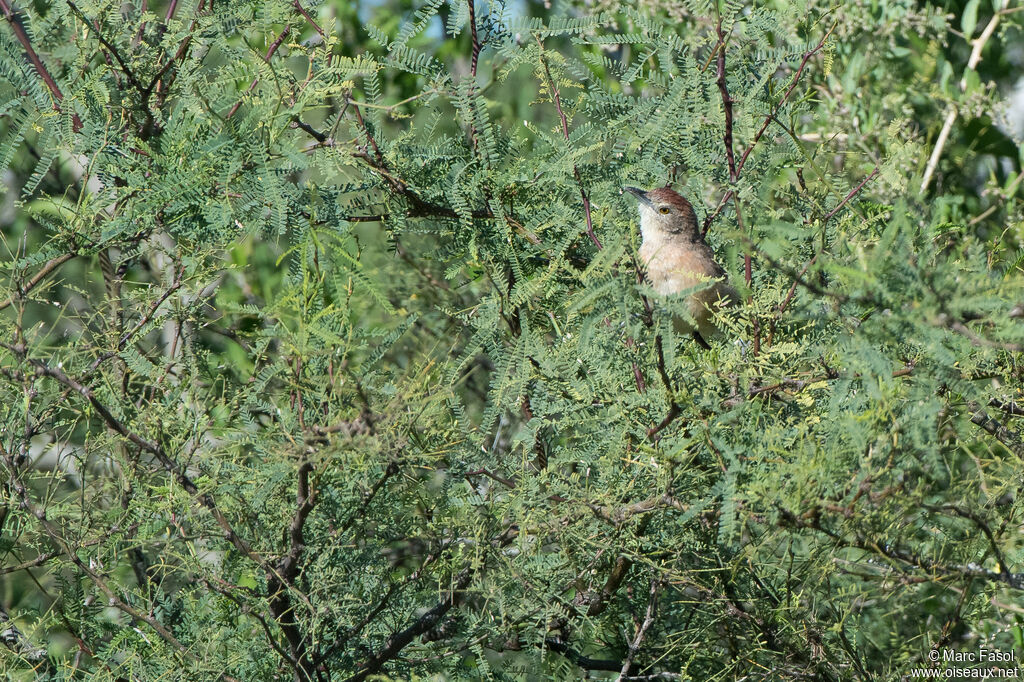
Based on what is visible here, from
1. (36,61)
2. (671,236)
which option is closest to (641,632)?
(36,61)

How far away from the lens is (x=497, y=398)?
2.56 meters

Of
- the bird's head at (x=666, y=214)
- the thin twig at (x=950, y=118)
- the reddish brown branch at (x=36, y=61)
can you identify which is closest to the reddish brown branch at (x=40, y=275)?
the reddish brown branch at (x=36, y=61)

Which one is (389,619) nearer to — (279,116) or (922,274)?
(279,116)

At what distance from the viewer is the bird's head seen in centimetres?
508

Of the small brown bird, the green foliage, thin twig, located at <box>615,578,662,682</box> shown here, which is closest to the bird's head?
the small brown bird

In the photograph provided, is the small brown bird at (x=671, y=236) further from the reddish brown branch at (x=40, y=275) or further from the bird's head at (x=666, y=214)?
the reddish brown branch at (x=40, y=275)

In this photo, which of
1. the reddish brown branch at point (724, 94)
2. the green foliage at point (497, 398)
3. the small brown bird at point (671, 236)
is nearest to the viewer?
the green foliage at point (497, 398)

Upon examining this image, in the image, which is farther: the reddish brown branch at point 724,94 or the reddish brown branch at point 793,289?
the reddish brown branch at point 793,289

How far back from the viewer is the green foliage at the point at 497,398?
2.27 m

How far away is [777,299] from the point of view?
100 inches

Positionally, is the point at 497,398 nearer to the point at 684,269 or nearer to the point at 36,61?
the point at 36,61

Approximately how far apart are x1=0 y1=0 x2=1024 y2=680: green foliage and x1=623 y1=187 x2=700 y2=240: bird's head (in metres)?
1.73

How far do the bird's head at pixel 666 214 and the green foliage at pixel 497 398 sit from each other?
1730 mm

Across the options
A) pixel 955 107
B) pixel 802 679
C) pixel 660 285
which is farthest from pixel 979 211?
pixel 802 679
